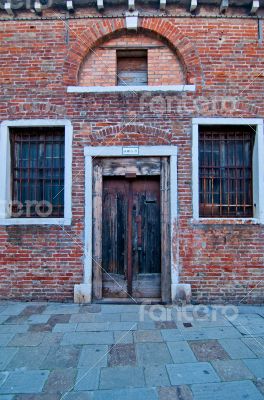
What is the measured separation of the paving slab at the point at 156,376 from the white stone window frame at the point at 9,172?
3.07m

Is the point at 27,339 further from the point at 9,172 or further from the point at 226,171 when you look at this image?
the point at 226,171

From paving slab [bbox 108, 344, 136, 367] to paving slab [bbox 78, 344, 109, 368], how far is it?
74 millimetres

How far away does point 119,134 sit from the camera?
18.4 ft

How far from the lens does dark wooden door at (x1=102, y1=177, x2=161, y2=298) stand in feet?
18.6

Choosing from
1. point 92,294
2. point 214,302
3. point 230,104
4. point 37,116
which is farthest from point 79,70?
point 214,302

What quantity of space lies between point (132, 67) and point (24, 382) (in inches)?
230

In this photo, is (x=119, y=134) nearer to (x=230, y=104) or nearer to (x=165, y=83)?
(x=165, y=83)

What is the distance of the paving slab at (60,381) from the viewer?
294 cm

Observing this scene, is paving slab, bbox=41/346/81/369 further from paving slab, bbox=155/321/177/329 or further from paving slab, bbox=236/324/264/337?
paving slab, bbox=236/324/264/337

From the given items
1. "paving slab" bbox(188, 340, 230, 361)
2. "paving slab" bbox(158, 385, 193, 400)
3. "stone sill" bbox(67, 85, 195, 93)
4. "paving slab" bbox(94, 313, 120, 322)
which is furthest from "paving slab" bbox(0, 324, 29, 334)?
"stone sill" bbox(67, 85, 195, 93)

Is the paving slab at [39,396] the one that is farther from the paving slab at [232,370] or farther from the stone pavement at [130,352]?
the paving slab at [232,370]

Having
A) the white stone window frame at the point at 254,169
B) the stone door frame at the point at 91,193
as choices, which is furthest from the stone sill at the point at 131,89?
the stone door frame at the point at 91,193

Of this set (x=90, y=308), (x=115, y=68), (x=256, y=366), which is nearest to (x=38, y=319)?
(x=90, y=308)

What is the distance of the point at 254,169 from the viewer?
568 cm
